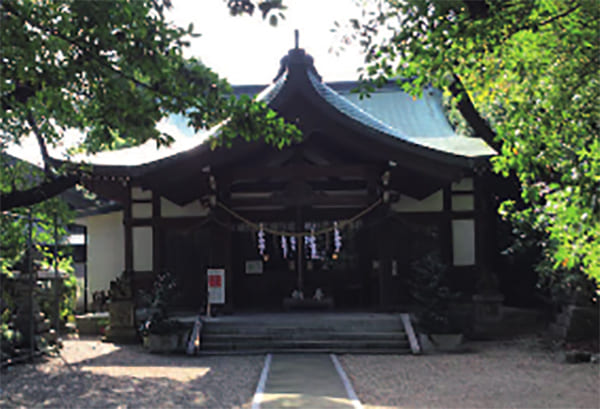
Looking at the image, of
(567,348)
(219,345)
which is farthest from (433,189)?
(219,345)

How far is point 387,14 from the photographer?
722 centimetres

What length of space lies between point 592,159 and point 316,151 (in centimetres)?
1027

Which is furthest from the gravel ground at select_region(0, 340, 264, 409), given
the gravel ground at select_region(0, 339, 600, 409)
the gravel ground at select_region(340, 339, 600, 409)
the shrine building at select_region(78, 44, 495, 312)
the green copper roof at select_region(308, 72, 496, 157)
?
the green copper roof at select_region(308, 72, 496, 157)

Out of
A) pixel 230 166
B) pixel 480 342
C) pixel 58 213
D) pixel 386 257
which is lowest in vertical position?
pixel 480 342

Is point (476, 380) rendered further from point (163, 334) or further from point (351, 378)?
point (163, 334)

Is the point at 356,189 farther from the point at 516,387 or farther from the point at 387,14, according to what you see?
the point at 387,14

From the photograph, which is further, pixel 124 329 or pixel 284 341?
pixel 124 329

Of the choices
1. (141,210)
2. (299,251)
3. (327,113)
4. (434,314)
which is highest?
(327,113)

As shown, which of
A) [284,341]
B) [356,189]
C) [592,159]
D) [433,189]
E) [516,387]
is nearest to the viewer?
[592,159]

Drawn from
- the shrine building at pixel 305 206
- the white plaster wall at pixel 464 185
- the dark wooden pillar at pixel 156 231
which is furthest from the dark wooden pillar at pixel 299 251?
the white plaster wall at pixel 464 185

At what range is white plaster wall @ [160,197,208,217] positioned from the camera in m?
15.5

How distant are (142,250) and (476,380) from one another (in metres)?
8.91

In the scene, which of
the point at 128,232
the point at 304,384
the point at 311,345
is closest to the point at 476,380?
the point at 304,384

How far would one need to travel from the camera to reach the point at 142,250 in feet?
51.2
